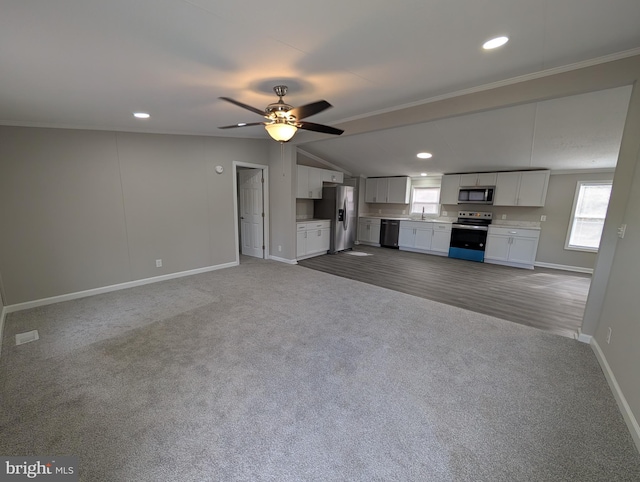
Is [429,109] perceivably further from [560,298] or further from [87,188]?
[87,188]

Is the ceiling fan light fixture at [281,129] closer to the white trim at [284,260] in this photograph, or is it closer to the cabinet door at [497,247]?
the white trim at [284,260]

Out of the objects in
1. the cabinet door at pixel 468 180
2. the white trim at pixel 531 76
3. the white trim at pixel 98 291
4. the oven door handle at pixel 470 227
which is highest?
the white trim at pixel 531 76

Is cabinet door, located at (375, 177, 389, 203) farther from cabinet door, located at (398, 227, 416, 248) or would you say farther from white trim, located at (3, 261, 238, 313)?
white trim, located at (3, 261, 238, 313)

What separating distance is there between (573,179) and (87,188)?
340 inches

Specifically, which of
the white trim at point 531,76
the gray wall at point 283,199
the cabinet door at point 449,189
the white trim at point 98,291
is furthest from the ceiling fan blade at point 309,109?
the cabinet door at point 449,189

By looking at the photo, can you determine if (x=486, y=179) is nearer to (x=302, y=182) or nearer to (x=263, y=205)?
(x=302, y=182)

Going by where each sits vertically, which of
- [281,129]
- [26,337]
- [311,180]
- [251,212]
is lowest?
[26,337]

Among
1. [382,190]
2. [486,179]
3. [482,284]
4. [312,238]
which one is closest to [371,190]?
[382,190]

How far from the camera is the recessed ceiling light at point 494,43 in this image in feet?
6.28

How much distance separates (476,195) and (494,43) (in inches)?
190

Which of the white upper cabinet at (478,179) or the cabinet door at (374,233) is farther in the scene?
the cabinet door at (374,233)

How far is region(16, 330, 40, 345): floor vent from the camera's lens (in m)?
2.54

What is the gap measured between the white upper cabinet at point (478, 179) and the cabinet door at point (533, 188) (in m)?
0.54

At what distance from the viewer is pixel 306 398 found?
6.26 feet
